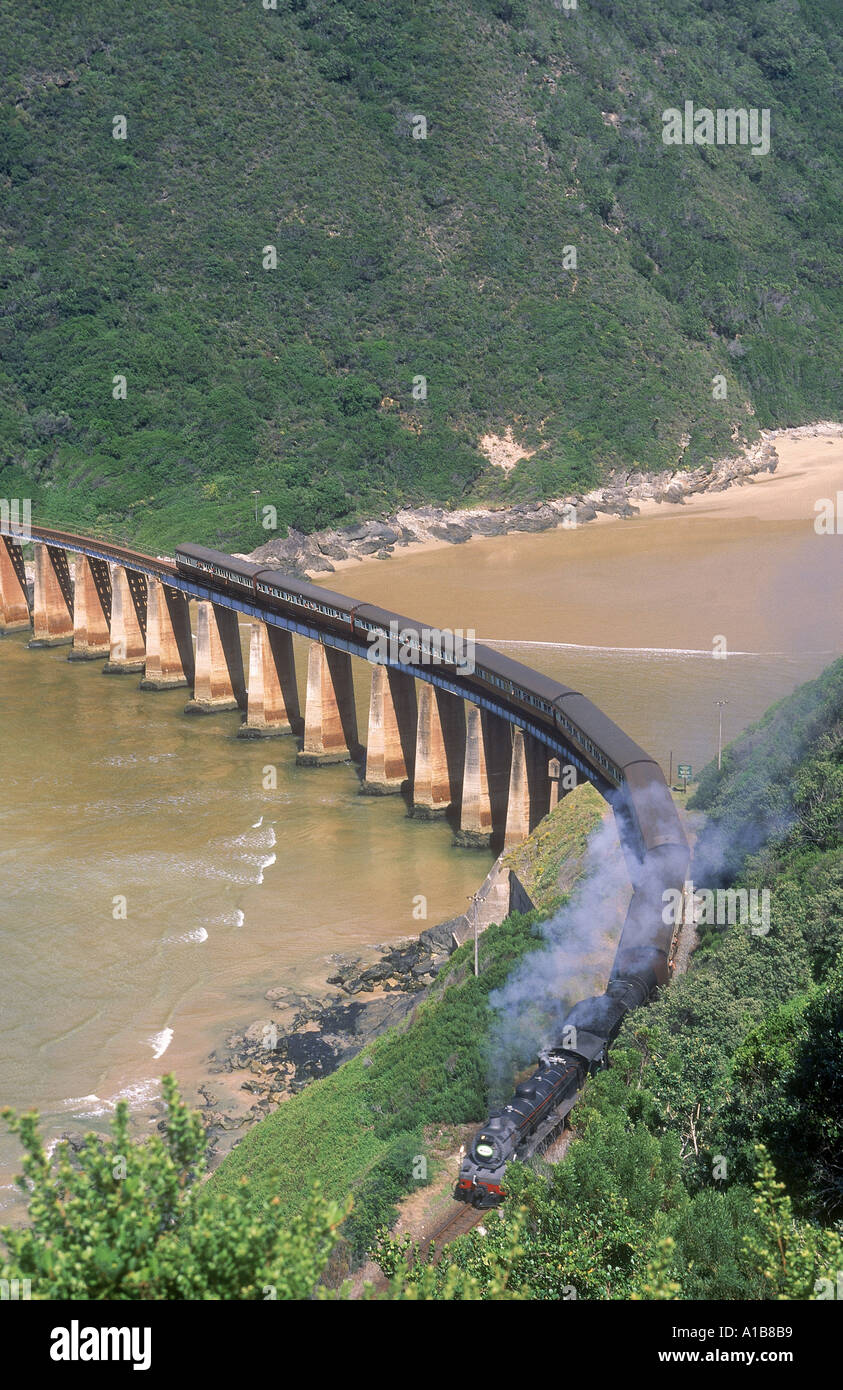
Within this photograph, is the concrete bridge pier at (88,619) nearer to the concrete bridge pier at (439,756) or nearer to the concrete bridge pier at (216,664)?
the concrete bridge pier at (216,664)

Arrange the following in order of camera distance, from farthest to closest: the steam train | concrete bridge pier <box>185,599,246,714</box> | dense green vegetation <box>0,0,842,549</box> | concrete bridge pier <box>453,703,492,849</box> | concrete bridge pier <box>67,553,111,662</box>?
1. dense green vegetation <box>0,0,842,549</box>
2. concrete bridge pier <box>67,553,111,662</box>
3. concrete bridge pier <box>185,599,246,714</box>
4. concrete bridge pier <box>453,703,492,849</box>
5. the steam train

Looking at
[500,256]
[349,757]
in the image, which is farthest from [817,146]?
[349,757]

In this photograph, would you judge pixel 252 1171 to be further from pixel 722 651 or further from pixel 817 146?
pixel 817 146

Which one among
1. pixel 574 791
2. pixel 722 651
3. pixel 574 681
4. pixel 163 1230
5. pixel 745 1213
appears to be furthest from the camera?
pixel 722 651

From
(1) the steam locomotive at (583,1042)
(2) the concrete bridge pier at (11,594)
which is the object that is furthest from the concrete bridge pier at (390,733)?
(2) the concrete bridge pier at (11,594)

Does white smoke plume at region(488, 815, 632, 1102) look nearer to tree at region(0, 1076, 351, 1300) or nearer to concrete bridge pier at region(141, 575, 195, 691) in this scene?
tree at region(0, 1076, 351, 1300)

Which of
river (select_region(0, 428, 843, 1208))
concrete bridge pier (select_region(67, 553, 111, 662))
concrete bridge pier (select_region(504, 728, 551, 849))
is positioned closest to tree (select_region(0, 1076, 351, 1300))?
river (select_region(0, 428, 843, 1208))
